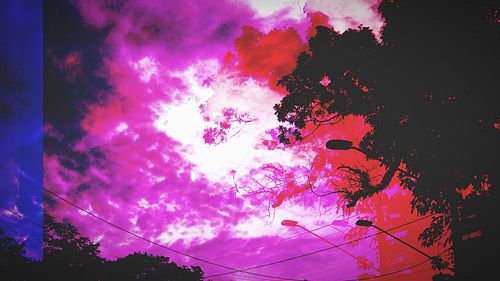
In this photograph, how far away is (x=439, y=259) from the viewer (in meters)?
10.5

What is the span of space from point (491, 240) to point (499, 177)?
205 centimetres

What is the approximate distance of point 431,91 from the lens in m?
7.91

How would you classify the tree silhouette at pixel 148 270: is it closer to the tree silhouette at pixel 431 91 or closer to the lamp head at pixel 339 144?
the lamp head at pixel 339 144

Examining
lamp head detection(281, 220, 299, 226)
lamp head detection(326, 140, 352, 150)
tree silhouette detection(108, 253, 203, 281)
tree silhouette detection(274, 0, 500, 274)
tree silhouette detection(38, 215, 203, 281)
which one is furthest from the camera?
tree silhouette detection(108, 253, 203, 281)

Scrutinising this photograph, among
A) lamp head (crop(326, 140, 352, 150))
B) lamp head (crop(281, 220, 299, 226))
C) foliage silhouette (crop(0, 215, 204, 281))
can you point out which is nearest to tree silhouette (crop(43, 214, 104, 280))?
foliage silhouette (crop(0, 215, 204, 281))

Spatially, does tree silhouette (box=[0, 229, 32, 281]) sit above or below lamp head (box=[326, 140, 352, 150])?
below

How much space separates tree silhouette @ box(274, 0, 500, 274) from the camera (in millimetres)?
7504

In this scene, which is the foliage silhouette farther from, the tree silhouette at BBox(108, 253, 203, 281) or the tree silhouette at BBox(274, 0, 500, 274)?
the tree silhouette at BBox(274, 0, 500, 274)

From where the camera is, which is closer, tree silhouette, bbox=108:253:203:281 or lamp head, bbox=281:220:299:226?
lamp head, bbox=281:220:299:226

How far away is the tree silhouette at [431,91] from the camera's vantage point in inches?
295

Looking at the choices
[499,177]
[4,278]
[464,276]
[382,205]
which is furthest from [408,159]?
[4,278]

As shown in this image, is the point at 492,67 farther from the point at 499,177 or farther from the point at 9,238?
the point at 9,238

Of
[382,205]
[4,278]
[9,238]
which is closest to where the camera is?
[4,278]

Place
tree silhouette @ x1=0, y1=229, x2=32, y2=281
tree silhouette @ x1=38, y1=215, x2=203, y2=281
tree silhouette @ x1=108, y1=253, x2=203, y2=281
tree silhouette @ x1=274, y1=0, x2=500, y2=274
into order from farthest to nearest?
1. tree silhouette @ x1=108, y1=253, x2=203, y2=281
2. tree silhouette @ x1=38, y1=215, x2=203, y2=281
3. tree silhouette @ x1=0, y1=229, x2=32, y2=281
4. tree silhouette @ x1=274, y1=0, x2=500, y2=274
